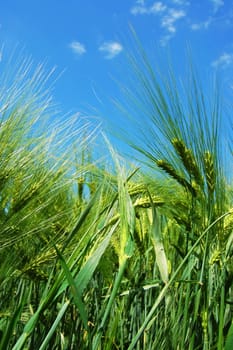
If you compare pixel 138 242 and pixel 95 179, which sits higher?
pixel 95 179

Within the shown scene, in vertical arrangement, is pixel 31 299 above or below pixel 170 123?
below

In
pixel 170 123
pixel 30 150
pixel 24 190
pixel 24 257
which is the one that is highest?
pixel 170 123

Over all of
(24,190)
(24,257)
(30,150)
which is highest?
(30,150)

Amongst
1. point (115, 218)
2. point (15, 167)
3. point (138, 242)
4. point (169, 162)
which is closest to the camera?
point (115, 218)

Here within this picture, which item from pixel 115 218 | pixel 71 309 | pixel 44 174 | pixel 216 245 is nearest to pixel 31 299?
pixel 71 309

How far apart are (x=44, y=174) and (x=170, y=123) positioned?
32 cm

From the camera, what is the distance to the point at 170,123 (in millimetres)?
1268

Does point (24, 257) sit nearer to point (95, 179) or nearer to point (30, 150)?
point (30, 150)

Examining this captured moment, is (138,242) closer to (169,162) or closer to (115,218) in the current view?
(169,162)

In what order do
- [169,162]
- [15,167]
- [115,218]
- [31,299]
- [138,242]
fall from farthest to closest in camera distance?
[31,299]
[138,242]
[169,162]
[15,167]
[115,218]

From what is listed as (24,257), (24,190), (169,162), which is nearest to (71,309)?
(24,257)

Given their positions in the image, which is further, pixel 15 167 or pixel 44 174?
pixel 44 174

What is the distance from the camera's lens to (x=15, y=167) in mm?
1161

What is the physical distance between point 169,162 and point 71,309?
445 mm
